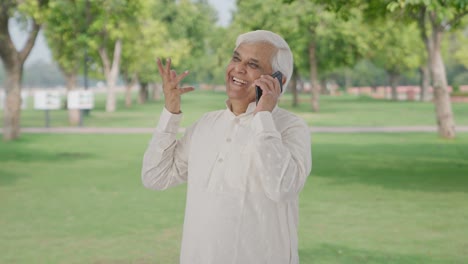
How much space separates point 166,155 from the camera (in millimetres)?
3518

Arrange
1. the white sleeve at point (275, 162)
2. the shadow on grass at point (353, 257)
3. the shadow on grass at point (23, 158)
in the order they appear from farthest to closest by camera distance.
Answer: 1. the shadow on grass at point (23, 158)
2. the shadow on grass at point (353, 257)
3. the white sleeve at point (275, 162)

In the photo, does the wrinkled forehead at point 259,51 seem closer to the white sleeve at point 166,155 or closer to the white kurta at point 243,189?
the white kurta at point 243,189

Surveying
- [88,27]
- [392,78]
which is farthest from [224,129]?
[392,78]

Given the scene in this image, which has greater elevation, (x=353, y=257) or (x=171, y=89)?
(x=171, y=89)

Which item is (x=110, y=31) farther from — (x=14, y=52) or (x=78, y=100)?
(x=14, y=52)

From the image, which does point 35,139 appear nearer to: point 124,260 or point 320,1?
point 320,1

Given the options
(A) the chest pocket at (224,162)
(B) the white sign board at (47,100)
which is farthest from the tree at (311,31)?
(A) the chest pocket at (224,162)

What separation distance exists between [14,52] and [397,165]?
1256cm

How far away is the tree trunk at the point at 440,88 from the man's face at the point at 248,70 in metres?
21.0

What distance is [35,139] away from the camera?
969 inches

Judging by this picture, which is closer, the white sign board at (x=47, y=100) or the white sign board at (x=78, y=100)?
the white sign board at (x=47, y=100)

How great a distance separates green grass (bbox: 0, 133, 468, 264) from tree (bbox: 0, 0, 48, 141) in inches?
183

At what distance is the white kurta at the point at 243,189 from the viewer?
310cm

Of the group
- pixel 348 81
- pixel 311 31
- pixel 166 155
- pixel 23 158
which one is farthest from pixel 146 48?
pixel 348 81
